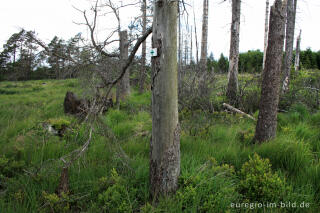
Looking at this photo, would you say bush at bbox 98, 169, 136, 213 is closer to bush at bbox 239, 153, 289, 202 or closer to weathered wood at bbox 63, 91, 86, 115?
bush at bbox 239, 153, 289, 202

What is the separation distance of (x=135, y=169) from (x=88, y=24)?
2.70 metres

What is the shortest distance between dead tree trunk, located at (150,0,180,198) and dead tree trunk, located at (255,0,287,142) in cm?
226

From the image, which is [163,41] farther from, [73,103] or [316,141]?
[73,103]

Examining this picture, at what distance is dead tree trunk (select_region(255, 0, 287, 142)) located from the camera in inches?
140

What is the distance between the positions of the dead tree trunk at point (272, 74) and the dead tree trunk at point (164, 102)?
226 centimetres

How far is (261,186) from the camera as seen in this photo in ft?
7.77

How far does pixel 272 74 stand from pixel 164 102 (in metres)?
2.56

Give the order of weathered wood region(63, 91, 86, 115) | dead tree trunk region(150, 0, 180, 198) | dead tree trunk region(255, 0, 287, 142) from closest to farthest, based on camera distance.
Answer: dead tree trunk region(150, 0, 180, 198) < dead tree trunk region(255, 0, 287, 142) < weathered wood region(63, 91, 86, 115)

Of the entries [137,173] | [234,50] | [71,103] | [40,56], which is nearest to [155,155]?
[137,173]

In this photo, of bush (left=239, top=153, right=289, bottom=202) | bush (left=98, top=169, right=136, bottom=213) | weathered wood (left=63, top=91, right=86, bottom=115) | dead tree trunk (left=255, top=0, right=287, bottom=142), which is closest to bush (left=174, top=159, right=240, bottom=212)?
bush (left=239, top=153, right=289, bottom=202)

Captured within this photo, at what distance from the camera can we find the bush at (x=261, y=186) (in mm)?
2299

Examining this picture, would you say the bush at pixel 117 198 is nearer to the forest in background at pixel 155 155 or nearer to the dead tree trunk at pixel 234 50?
the forest in background at pixel 155 155

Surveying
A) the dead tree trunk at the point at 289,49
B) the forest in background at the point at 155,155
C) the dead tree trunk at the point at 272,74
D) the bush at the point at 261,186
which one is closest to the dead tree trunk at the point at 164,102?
the forest in background at the point at 155,155

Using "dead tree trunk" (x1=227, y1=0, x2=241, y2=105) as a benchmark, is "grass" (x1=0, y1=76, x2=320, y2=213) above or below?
below
